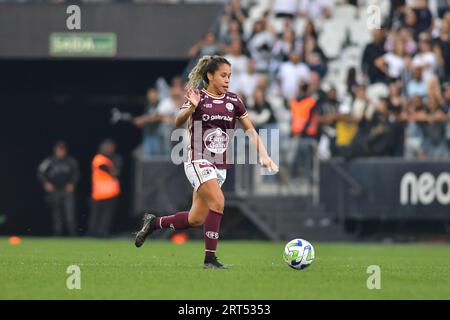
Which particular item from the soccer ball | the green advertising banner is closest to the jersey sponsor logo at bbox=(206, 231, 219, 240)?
the soccer ball

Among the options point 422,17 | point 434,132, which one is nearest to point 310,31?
point 422,17

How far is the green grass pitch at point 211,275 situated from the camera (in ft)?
34.5

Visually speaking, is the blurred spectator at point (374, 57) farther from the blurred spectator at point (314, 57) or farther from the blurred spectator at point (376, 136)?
the blurred spectator at point (314, 57)

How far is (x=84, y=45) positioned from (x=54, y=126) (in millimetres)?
3842

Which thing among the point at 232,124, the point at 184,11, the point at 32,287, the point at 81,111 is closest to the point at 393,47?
the point at 184,11

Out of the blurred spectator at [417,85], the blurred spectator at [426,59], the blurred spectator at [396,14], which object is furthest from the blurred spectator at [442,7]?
the blurred spectator at [417,85]

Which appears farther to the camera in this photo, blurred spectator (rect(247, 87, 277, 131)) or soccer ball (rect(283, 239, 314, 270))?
blurred spectator (rect(247, 87, 277, 131))

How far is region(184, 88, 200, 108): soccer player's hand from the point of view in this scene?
12.7 m

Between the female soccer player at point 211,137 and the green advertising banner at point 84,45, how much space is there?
12588mm

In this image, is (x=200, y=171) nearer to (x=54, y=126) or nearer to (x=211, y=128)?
(x=211, y=128)

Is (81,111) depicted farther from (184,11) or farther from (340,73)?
(340,73)

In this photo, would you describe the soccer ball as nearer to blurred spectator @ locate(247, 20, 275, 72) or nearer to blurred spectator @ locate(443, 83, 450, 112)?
blurred spectator @ locate(443, 83, 450, 112)

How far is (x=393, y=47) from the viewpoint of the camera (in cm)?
2322

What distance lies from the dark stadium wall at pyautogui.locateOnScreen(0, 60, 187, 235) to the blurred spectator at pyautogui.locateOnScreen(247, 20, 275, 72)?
175 inches
